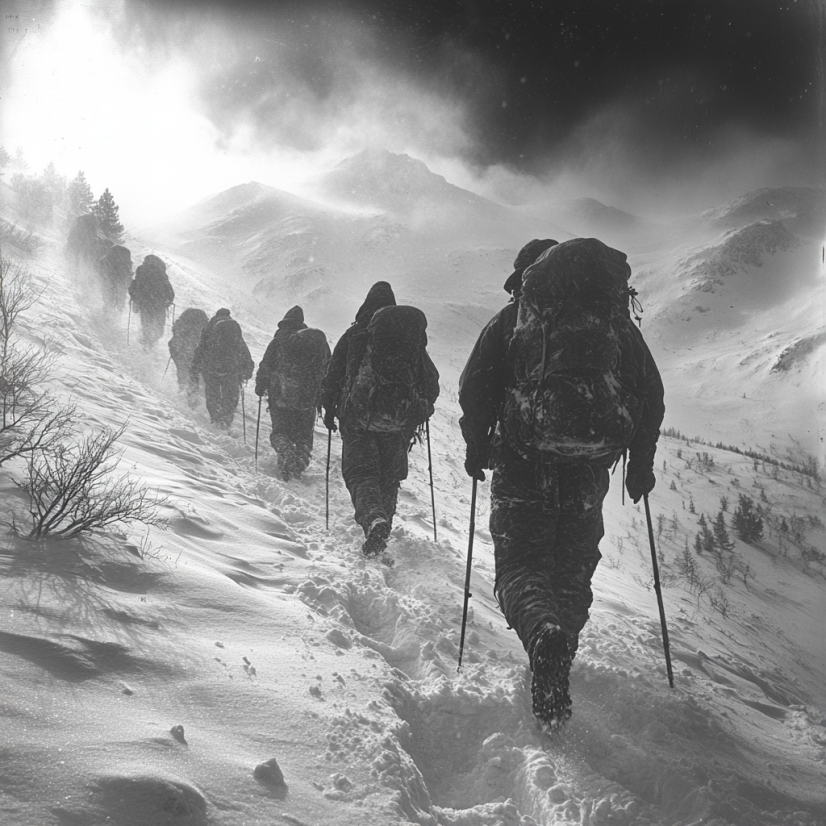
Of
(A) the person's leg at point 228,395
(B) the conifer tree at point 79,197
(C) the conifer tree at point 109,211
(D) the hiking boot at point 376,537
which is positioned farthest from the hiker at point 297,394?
(B) the conifer tree at point 79,197

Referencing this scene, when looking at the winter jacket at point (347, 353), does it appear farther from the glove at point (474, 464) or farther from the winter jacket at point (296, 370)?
the glove at point (474, 464)

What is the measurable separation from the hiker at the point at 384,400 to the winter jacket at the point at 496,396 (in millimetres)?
2093

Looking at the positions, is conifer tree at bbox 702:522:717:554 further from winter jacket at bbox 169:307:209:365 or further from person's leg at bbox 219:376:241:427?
winter jacket at bbox 169:307:209:365

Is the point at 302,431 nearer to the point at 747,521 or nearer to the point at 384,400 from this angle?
the point at 384,400

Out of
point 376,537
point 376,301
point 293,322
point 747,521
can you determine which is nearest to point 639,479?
point 376,537

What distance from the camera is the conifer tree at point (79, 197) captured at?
2869 cm

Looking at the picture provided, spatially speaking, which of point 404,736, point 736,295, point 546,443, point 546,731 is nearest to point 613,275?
point 546,443

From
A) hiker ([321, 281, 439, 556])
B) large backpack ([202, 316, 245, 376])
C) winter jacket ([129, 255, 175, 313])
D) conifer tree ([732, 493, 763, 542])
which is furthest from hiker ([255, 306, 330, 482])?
winter jacket ([129, 255, 175, 313])

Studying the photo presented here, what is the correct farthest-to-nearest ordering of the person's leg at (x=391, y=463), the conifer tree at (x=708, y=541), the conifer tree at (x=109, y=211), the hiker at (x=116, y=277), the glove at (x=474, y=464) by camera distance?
the conifer tree at (x=109, y=211), the hiker at (x=116, y=277), the conifer tree at (x=708, y=541), the person's leg at (x=391, y=463), the glove at (x=474, y=464)

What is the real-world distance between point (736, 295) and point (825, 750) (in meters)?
6.32

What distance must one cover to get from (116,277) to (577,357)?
1860cm

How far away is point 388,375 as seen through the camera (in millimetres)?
5047

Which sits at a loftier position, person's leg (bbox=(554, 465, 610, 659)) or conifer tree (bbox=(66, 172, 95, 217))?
conifer tree (bbox=(66, 172, 95, 217))

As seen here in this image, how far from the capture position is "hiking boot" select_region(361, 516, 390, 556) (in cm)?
452
